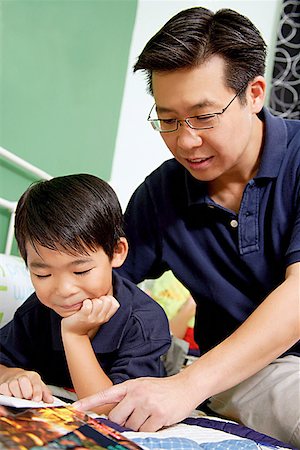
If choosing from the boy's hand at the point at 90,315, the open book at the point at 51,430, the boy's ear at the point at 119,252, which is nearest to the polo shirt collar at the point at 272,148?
the boy's ear at the point at 119,252

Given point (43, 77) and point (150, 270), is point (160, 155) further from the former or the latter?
point (150, 270)

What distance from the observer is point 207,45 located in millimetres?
1195

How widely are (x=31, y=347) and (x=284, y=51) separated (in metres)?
2.42

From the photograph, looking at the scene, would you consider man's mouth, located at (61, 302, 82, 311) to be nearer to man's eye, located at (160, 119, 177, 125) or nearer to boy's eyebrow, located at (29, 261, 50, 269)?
boy's eyebrow, located at (29, 261, 50, 269)

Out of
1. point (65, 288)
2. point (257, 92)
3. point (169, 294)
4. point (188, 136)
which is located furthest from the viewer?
point (169, 294)

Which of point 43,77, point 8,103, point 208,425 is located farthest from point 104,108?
point 208,425

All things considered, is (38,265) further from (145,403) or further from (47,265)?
(145,403)

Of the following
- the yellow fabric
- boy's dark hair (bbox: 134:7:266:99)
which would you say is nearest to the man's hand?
boy's dark hair (bbox: 134:7:266:99)

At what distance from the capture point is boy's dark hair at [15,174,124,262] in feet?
3.55

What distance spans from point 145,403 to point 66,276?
30cm

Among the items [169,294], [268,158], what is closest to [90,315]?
[268,158]

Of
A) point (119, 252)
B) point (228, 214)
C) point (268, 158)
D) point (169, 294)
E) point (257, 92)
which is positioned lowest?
point (169, 294)

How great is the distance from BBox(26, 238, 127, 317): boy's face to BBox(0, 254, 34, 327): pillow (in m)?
0.47

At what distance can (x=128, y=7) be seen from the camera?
93.8 inches
